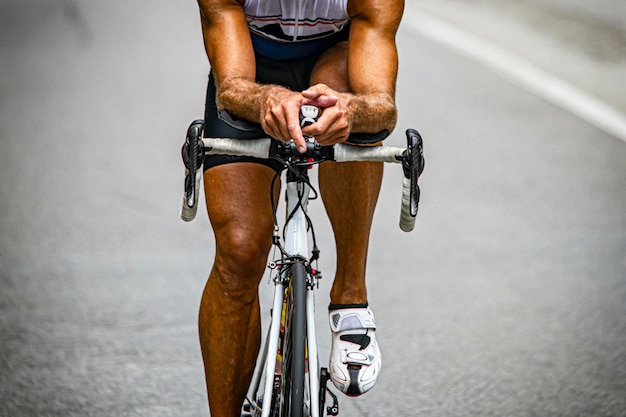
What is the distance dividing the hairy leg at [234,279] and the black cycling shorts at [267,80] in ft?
0.11

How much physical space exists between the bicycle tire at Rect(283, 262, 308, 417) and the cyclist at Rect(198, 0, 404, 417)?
0.36 m

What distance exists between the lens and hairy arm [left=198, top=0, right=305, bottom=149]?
3344 mm

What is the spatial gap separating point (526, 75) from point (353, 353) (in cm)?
921

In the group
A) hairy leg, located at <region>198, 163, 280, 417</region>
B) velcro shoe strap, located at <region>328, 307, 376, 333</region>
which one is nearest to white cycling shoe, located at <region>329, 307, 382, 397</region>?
velcro shoe strap, located at <region>328, 307, 376, 333</region>

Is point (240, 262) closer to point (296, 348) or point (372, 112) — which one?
point (296, 348)

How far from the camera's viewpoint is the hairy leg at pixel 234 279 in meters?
4.03

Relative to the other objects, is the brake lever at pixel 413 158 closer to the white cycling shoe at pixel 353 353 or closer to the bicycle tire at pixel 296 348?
the bicycle tire at pixel 296 348

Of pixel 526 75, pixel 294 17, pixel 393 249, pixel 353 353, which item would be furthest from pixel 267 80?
pixel 526 75

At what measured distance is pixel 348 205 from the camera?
435 centimetres

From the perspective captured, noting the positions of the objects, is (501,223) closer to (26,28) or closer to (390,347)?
(390,347)

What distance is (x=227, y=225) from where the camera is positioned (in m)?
4.04

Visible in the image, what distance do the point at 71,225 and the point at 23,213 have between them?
0.49m

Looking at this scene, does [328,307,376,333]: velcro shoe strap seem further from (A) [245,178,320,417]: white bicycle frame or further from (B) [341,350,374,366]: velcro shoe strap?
(A) [245,178,320,417]: white bicycle frame

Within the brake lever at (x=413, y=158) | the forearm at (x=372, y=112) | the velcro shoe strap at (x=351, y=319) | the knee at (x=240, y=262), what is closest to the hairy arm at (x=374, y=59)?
the forearm at (x=372, y=112)
